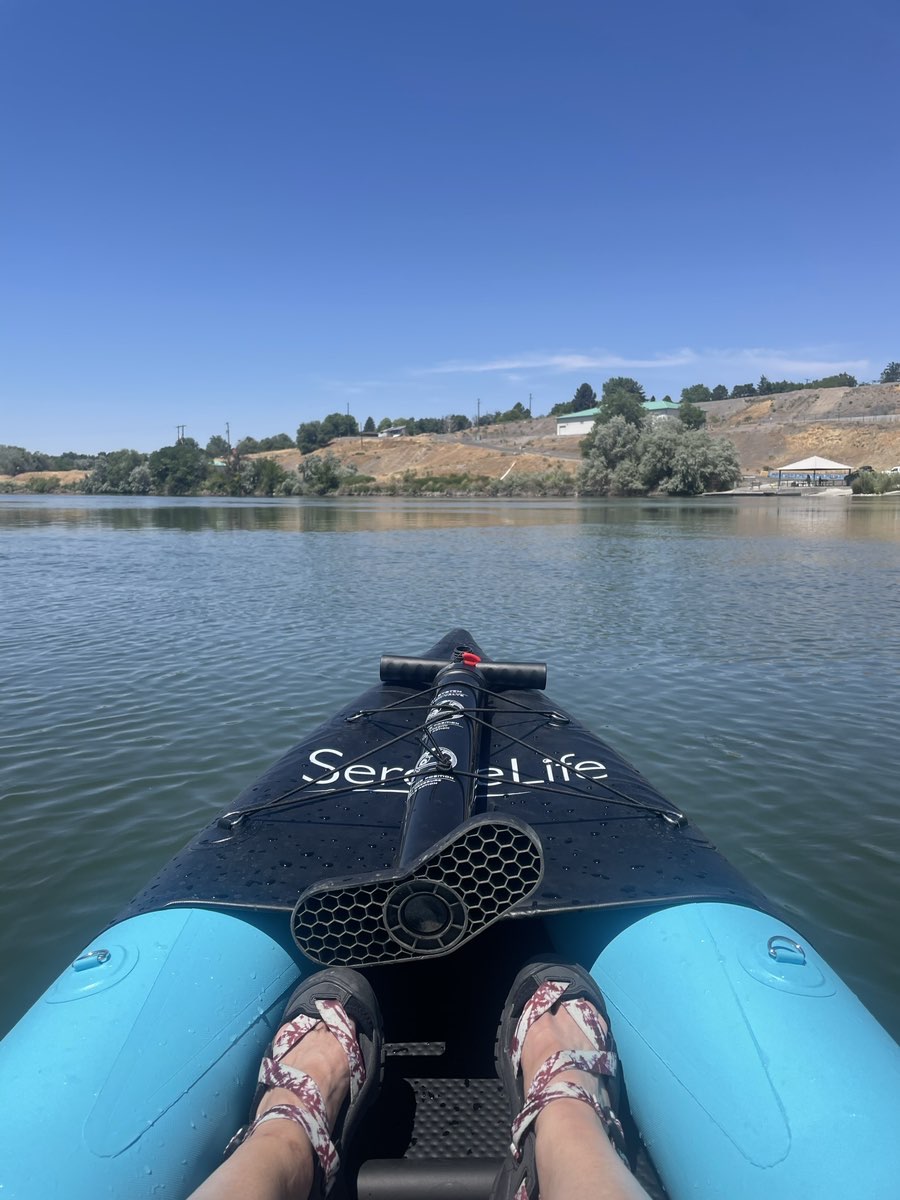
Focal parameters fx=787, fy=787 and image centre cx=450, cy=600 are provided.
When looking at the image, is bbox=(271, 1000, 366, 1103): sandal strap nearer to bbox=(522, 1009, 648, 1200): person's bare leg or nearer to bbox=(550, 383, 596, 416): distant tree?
bbox=(522, 1009, 648, 1200): person's bare leg

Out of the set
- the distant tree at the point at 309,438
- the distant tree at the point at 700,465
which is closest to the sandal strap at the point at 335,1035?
the distant tree at the point at 700,465

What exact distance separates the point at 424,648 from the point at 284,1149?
387 inches

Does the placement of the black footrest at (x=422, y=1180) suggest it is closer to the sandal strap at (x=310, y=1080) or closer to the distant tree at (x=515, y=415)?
the sandal strap at (x=310, y=1080)

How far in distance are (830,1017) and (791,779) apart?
4.69 meters

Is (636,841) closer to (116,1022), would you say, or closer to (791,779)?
(116,1022)

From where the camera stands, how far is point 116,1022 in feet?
8.87

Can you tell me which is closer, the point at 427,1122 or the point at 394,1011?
the point at 427,1122

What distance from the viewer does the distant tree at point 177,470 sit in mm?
103375

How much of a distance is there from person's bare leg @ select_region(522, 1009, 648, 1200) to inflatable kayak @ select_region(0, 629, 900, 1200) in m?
0.37

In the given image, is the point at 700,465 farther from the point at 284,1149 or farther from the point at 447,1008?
the point at 284,1149

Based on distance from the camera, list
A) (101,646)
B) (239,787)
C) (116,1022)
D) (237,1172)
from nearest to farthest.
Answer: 1. (237,1172)
2. (116,1022)
3. (239,787)
4. (101,646)

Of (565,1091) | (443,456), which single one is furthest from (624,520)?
(443,456)

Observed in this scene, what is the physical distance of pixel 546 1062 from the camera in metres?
2.62

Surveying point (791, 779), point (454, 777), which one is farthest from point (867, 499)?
point (454, 777)
